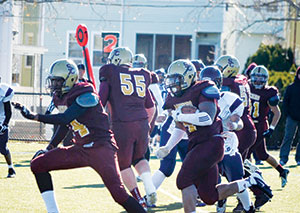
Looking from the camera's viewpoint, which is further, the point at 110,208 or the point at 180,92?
the point at 110,208

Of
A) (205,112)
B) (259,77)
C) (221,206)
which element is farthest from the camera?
(259,77)

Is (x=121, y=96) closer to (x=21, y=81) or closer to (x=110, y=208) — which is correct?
(x=110, y=208)

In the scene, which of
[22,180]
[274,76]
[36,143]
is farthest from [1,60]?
[22,180]

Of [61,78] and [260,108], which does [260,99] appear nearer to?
[260,108]

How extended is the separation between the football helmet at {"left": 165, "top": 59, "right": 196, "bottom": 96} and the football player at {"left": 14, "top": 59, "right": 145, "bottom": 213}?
2.56ft

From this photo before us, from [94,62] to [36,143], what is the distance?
12.1 meters

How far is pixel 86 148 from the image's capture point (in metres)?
6.06

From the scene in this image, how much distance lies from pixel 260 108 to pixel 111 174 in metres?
4.42

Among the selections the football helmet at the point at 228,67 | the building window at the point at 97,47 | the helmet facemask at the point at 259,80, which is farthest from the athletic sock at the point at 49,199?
the building window at the point at 97,47

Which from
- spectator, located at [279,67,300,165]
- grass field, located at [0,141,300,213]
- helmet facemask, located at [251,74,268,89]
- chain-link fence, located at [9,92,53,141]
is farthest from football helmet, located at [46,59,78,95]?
chain-link fence, located at [9,92,53,141]

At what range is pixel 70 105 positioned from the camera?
237 inches

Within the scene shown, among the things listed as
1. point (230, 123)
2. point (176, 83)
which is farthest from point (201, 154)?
point (230, 123)

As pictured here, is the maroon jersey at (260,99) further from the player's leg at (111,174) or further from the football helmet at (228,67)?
the player's leg at (111,174)

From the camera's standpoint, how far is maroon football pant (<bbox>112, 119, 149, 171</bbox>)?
7.37 metres
